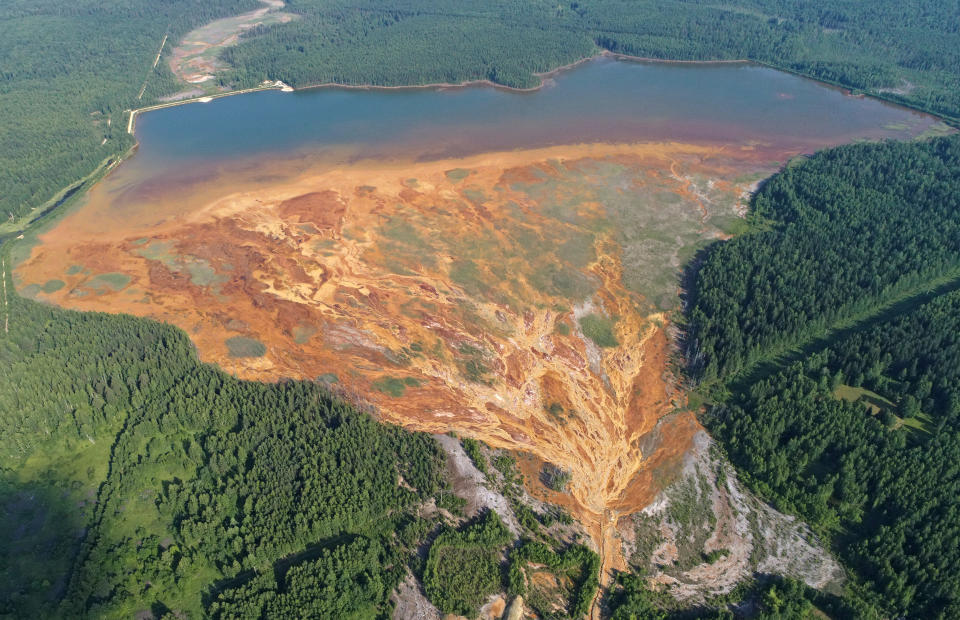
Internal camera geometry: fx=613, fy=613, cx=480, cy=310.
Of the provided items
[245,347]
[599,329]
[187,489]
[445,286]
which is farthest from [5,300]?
[599,329]

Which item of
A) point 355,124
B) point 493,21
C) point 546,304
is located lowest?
point 546,304

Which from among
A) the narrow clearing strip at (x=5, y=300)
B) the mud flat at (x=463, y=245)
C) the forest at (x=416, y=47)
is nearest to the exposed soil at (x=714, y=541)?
the mud flat at (x=463, y=245)

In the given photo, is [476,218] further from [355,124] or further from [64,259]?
[64,259]

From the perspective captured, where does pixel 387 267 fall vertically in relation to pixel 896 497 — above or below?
above

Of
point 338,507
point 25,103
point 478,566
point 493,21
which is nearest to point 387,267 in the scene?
point 338,507

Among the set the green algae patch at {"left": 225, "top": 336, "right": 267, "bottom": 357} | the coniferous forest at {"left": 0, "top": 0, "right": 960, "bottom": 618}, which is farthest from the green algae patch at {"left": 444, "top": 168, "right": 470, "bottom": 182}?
the green algae patch at {"left": 225, "top": 336, "right": 267, "bottom": 357}

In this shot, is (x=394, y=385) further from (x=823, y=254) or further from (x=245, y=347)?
(x=823, y=254)

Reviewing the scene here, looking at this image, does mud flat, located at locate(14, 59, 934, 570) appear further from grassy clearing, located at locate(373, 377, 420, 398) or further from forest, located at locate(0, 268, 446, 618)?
forest, located at locate(0, 268, 446, 618)
